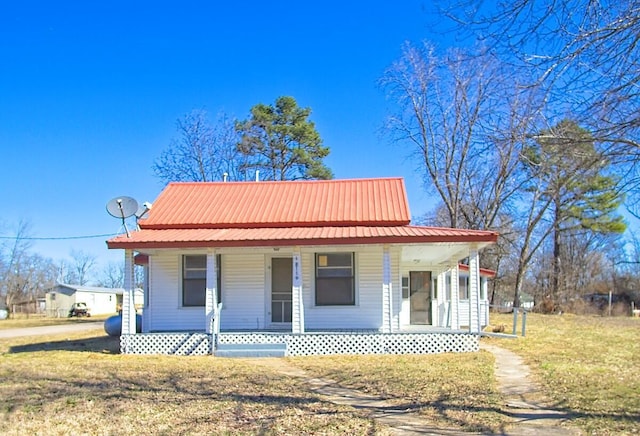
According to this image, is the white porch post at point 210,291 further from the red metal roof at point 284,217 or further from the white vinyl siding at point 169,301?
the white vinyl siding at point 169,301

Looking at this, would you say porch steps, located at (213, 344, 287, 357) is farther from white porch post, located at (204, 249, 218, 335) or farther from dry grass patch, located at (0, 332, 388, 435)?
dry grass patch, located at (0, 332, 388, 435)

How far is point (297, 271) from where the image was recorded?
1484 cm

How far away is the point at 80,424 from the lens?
7199 millimetres

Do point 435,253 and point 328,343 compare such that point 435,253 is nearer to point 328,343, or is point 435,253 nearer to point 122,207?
point 328,343

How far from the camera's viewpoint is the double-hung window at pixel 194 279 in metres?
16.4

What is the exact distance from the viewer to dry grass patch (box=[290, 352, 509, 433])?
7.66 m

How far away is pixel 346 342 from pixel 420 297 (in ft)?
17.3

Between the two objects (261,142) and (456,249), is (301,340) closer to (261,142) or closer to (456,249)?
(456,249)

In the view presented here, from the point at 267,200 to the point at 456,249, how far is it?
584 centimetres

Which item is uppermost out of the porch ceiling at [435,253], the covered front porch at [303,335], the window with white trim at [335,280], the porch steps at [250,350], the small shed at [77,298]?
the porch ceiling at [435,253]

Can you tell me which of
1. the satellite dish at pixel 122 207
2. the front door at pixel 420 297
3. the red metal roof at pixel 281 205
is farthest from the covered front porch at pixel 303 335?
the front door at pixel 420 297

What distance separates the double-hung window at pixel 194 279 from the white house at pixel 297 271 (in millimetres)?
28

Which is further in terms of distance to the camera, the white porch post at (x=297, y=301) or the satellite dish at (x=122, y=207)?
the satellite dish at (x=122, y=207)

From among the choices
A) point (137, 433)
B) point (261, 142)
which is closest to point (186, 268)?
point (137, 433)
